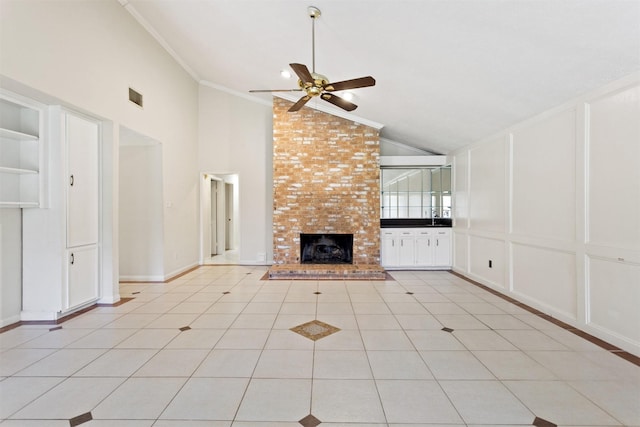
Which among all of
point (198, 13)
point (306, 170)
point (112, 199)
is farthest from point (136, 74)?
point (306, 170)

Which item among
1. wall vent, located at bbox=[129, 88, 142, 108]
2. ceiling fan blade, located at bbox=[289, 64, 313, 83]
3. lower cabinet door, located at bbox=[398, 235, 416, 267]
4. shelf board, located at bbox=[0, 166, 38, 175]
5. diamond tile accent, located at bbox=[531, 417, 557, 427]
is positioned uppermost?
wall vent, located at bbox=[129, 88, 142, 108]

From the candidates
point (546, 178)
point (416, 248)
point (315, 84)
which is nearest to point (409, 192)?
point (416, 248)

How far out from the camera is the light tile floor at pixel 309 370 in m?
1.68

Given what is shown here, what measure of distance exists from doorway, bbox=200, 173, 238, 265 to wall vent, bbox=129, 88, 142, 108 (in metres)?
2.20

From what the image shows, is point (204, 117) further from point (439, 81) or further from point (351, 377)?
point (351, 377)

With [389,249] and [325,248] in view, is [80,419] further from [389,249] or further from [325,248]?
[389,249]

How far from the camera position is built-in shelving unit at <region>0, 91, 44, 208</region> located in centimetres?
286

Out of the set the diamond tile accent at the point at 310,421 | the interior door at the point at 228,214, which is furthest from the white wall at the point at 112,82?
the diamond tile accent at the point at 310,421

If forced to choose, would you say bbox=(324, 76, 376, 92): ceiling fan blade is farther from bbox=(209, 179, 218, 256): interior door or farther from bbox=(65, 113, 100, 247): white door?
bbox=(209, 179, 218, 256): interior door

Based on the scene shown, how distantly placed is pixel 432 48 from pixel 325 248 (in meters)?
3.99

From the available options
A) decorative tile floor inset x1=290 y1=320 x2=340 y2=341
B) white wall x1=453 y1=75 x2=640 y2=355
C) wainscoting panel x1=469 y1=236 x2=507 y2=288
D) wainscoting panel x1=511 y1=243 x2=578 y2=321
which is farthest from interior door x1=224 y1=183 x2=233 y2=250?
wainscoting panel x1=511 y1=243 x2=578 y2=321

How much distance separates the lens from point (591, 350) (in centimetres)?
242

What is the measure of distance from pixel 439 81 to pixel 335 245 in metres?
3.51

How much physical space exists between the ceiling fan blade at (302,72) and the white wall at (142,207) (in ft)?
10.4
